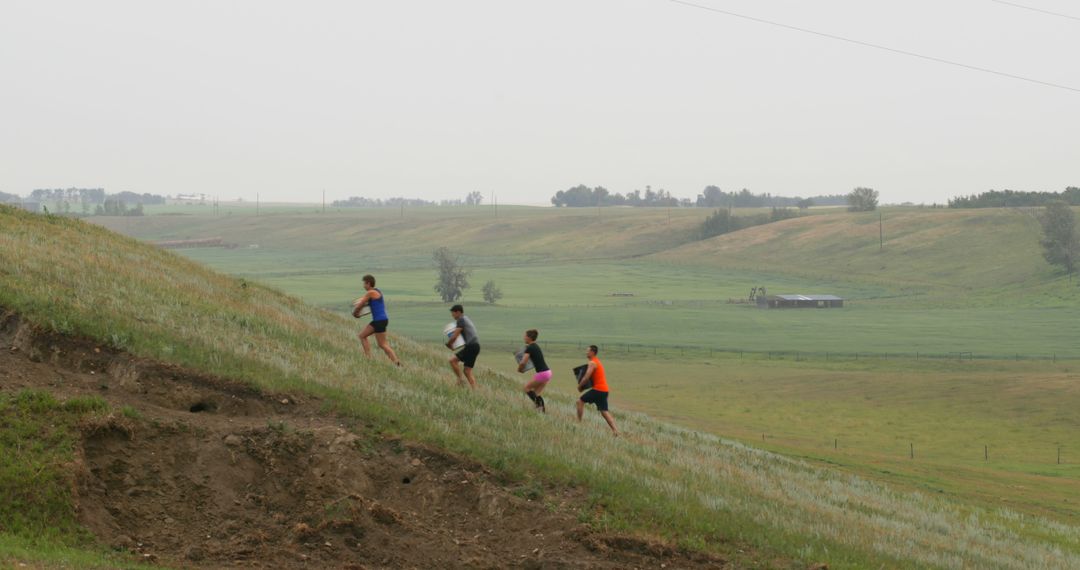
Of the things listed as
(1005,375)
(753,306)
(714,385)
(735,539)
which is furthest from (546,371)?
(753,306)

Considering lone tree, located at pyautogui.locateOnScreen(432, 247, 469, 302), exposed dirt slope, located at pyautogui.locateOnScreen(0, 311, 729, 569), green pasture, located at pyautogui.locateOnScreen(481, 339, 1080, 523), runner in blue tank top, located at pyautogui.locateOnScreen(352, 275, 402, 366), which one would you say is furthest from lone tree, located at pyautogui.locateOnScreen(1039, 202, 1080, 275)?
exposed dirt slope, located at pyautogui.locateOnScreen(0, 311, 729, 569)

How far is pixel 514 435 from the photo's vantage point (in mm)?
17812

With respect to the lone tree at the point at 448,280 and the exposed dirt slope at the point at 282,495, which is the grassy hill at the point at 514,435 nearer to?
the exposed dirt slope at the point at 282,495

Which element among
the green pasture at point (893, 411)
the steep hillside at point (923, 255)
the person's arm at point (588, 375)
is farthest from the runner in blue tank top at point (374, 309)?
the steep hillside at point (923, 255)

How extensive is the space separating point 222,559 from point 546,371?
9952mm

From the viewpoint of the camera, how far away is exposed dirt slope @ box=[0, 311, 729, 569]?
12.6 meters

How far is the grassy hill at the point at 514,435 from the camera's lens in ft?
51.8

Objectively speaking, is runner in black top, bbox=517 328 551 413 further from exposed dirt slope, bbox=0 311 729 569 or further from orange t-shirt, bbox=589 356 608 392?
exposed dirt slope, bbox=0 311 729 569

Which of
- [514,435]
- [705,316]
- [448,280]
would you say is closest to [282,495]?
[514,435]

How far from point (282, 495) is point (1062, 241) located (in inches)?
6006

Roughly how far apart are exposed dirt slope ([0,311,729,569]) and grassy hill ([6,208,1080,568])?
0.75 meters

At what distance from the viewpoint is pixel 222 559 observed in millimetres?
12195

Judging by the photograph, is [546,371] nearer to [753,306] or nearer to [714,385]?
[714,385]

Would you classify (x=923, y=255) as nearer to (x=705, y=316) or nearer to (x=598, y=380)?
(x=705, y=316)
